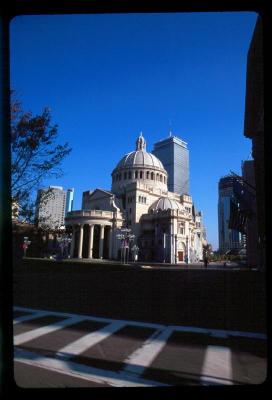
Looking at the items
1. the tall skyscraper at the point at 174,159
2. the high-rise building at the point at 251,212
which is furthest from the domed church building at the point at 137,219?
the tall skyscraper at the point at 174,159

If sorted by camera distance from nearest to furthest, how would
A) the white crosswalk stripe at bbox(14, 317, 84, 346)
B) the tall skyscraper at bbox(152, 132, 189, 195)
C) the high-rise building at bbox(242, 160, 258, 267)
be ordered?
1. the white crosswalk stripe at bbox(14, 317, 84, 346)
2. the high-rise building at bbox(242, 160, 258, 267)
3. the tall skyscraper at bbox(152, 132, 189, 195)

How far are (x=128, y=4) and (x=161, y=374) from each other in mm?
4516

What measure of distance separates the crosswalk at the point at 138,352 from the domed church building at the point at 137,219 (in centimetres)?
6047

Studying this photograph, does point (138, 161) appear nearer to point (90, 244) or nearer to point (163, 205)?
point (163, 205)

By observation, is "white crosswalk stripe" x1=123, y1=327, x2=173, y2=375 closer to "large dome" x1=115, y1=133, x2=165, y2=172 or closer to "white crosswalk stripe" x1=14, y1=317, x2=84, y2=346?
"white crosswalk stripe" x1=14, y1=317, x2=84, y2=346

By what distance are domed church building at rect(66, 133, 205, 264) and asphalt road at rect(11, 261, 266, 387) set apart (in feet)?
186

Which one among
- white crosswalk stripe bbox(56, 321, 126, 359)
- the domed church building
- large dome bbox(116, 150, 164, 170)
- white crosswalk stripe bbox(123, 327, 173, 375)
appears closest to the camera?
white crosswalk stripe bbox(123, 327, 173, 375)

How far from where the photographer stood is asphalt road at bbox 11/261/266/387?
4348mm

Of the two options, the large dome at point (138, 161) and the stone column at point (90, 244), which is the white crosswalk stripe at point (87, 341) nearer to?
the stone column at point (90, 244)

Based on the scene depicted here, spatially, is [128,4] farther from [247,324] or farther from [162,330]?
[247,324]

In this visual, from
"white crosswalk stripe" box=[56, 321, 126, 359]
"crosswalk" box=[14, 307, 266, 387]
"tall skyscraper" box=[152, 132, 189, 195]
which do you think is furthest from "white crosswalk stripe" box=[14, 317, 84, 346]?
"tall skyscraper" box=[152, 132, 189, 195]

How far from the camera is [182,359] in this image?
523 centimetres

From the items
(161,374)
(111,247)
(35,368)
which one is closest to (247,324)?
(161,374)

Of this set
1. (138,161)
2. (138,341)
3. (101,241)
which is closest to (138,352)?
(138,341)
